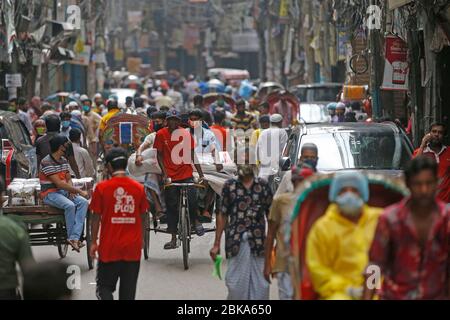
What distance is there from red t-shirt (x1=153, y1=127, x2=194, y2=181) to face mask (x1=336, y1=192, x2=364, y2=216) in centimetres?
710

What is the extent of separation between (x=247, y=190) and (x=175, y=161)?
13.8 feet

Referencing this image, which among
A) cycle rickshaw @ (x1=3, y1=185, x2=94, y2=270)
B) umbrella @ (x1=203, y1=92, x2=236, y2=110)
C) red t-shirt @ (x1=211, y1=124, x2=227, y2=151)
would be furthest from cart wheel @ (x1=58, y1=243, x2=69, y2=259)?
umbrella @ (x1=203, y1=92, x2=236, y2=110)

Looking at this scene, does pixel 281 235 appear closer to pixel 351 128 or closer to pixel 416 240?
pixel 416 240

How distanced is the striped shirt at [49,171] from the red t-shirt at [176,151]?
151 cm

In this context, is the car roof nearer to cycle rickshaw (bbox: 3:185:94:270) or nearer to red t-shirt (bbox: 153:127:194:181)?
red t-shirt (bbox: 153:127:194:181)

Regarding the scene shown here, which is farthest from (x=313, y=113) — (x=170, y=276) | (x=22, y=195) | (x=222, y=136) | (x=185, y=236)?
(x=22, y=195)

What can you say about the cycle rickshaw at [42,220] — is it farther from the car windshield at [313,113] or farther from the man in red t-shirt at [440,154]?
the car windshield at [313,113]

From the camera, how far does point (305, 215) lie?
7.91 m

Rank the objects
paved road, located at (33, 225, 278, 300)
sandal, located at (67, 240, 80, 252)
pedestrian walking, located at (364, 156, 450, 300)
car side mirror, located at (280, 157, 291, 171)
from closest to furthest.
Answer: pedestrian walking, located at (364, 156, 450, 300), paved road, located at (33, 225, 278, 300), sandal, located at (67, 240, 80, 252), car side mirror, located at (280, 157, 291, 171)

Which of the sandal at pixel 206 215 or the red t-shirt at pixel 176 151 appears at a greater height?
the red t-shirt at pixel 176 151

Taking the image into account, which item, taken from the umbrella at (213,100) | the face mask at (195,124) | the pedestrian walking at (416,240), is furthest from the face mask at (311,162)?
the umbrella at (213,100)

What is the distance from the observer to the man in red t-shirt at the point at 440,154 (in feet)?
45.7

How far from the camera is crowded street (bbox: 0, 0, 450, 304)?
729 cm

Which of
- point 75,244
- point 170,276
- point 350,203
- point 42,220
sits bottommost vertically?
point 170,276
